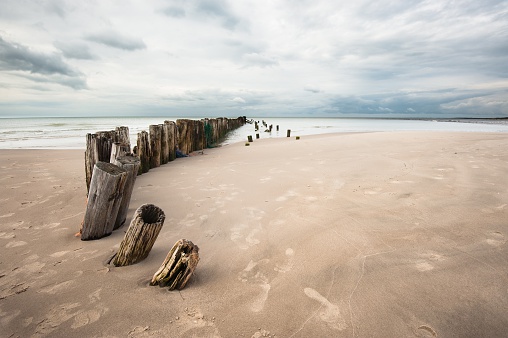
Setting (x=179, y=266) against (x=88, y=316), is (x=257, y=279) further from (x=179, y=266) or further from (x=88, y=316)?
(x=88, y=316)

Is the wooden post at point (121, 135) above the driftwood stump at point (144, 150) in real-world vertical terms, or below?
above

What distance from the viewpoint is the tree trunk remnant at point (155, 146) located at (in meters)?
6.89

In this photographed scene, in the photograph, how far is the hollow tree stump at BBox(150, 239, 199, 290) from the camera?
2.04 meters

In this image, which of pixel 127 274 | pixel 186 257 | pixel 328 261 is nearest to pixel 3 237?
pixel 127 274

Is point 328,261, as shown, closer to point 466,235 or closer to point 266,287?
point 266,287

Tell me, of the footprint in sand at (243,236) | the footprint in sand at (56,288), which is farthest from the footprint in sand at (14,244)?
the footprint in sand at (243,236)

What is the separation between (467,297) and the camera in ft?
6.15

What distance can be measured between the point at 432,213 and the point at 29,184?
6.94 meters

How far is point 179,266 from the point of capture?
80.5 inches

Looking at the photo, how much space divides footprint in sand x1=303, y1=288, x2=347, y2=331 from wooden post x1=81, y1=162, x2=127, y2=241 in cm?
223

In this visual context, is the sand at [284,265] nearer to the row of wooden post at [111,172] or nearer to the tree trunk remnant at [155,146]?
the row of wooden post at [111,172]

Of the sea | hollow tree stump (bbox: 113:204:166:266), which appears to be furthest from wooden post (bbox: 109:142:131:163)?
the sea

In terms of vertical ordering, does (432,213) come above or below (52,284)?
above

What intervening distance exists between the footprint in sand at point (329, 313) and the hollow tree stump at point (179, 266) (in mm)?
906
